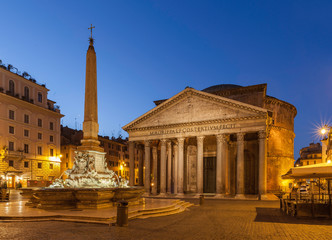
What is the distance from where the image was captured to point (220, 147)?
30.1 m

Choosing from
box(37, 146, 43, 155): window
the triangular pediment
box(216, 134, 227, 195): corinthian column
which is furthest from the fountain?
box(37, 146, 43, 155): window

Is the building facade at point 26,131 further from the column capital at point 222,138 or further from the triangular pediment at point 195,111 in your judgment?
the column capital at point 222,138

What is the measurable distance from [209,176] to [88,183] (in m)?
25.6

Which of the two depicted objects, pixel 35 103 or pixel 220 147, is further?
pixel 35 103

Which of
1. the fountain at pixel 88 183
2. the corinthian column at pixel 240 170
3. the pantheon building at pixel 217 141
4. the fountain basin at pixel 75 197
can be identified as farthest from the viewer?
the pantheon building at pixel 217 141

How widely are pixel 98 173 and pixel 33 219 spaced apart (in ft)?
12.8

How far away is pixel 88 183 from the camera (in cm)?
1374

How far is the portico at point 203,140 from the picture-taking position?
29062 millimetres

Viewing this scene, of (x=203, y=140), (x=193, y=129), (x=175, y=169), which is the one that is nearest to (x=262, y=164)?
(x=203, y=140)

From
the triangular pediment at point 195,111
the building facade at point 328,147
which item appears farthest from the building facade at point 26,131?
the building facade at point 328,147

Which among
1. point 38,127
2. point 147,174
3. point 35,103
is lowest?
point 147,174

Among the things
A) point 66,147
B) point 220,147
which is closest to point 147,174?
point 220,147

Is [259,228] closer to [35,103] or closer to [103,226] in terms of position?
[103,226]

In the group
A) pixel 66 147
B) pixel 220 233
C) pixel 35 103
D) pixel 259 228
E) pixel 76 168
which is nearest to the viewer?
pixel 220 233
